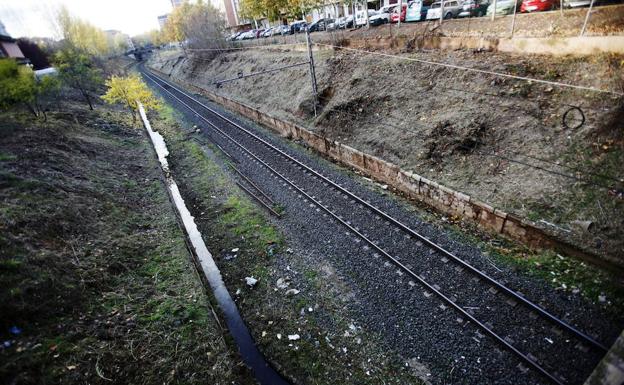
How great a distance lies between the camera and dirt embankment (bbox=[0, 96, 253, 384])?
6.81m

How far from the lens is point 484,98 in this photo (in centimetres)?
1281

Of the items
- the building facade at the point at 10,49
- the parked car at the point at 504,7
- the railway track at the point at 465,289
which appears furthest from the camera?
the building facade at the point at 10,49

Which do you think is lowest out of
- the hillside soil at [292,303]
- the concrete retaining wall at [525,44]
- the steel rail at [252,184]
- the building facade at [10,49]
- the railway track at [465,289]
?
the hillside soil at [292,303]

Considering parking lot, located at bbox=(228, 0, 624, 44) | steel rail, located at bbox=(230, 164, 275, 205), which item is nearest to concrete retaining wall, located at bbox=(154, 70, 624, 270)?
steel rail, located at bbox=(230, 164, 275, 205)

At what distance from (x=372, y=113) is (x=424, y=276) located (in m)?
10.4

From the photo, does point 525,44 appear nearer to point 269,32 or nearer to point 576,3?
point 576,3

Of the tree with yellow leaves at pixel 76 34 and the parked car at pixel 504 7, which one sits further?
the tree with yellow leaves at pixel 76 34

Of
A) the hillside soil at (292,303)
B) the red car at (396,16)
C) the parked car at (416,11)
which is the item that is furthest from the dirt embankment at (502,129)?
the hillside soil at (292,303)

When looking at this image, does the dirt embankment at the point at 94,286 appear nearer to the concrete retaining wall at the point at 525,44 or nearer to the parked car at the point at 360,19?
the concrete retaining wall at the point at 525,44

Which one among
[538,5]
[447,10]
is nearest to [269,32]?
[447,10]

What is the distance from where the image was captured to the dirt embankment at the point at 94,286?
6812 millimetres

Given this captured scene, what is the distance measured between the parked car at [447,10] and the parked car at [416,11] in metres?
0.61

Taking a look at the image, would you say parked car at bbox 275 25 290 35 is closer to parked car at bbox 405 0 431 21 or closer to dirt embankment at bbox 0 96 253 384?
parked car at bbox 405 0 431 21

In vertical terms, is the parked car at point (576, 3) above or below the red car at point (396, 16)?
below
